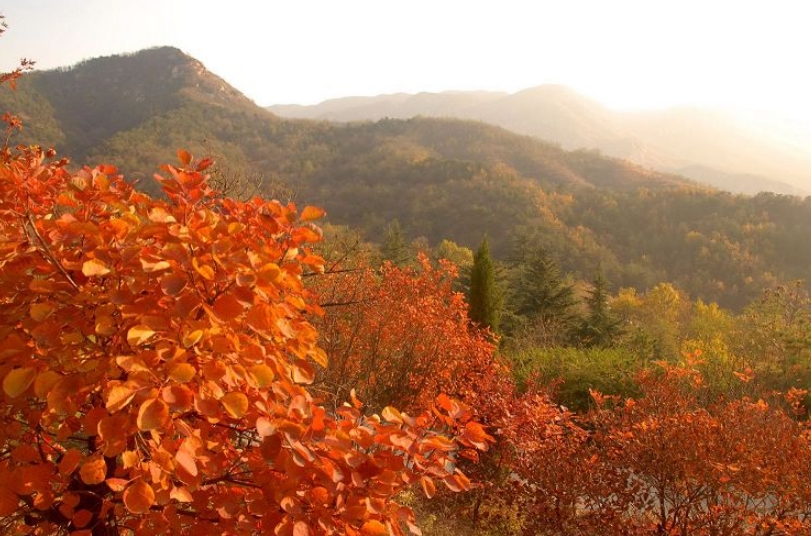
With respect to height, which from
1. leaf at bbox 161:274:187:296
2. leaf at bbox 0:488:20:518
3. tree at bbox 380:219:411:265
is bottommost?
tree at bbox 380:219:411:265

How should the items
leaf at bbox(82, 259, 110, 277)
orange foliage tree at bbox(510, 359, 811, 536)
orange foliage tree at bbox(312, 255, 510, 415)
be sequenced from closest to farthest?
1. leaf at bbox(82, 259, 110, 277)
2. orange foliage tree at bbox(510, 359, 811, 536)
3. orange foliage tree at bbox(312, 255, 510, 415)

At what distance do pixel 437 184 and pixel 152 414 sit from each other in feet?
179

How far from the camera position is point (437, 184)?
5462 cm

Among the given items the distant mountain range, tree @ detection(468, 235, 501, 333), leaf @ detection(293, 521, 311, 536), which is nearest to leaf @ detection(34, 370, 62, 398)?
leaf @ detection(293, 521, 311, 536)

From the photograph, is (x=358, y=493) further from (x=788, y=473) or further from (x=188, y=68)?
(x=188, y=68)

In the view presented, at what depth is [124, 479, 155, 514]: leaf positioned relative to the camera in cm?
109

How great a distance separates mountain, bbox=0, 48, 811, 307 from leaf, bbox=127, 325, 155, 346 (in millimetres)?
23810

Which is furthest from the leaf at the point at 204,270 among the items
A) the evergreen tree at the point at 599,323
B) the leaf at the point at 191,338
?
the evergreen tree at the point at 599,323

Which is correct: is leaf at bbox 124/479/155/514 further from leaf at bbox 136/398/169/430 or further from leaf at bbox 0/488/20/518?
leaf at bbox 0/488/20/518

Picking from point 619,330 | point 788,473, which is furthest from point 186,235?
point 619,330

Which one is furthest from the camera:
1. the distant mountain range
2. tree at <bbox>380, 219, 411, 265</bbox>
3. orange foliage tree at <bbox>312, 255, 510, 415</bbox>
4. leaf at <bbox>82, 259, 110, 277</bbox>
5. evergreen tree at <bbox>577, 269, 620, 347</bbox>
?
the distant mountain range

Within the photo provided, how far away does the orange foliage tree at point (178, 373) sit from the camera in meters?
1.11

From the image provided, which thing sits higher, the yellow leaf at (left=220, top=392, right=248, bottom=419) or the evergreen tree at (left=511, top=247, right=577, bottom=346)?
the yellow leaf at (left=220, top=392, right=248, bottom=419)

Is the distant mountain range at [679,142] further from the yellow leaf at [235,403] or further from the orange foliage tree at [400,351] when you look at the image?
the yellow leaf at [235,403]
